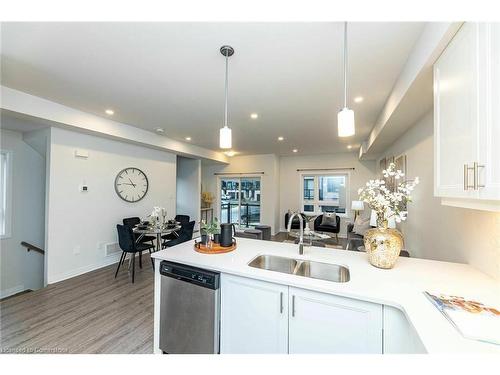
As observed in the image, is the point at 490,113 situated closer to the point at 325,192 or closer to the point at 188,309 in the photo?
the point at 188,309

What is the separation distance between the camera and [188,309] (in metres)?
1.53

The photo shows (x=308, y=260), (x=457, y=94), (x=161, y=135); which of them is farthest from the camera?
(x=161, y=135)

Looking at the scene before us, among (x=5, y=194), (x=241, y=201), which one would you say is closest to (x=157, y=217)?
(x=5, y=194)

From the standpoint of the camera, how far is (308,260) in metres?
1.63

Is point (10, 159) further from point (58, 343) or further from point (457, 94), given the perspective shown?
point (457, 94)

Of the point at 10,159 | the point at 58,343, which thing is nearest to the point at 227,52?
the point at 58,343

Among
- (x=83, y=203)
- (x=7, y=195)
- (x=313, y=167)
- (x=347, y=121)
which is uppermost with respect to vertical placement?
(x=313, y=167)

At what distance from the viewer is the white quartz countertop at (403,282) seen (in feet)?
2.60

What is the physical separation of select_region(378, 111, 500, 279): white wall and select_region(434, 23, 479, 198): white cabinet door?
44 centimetres

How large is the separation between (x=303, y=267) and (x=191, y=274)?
35.2 inches

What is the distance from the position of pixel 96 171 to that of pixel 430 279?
460 centimetres

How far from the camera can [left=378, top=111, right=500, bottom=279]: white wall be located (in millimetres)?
1341

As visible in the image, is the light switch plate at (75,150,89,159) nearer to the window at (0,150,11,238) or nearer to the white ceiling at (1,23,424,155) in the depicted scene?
the white ceiling at (1,23,424,155)

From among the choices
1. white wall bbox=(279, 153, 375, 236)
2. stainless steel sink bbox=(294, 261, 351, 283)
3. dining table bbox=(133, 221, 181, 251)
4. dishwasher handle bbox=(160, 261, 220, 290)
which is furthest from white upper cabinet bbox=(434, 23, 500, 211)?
white wall bbox=(279, 153, 375, 236)
